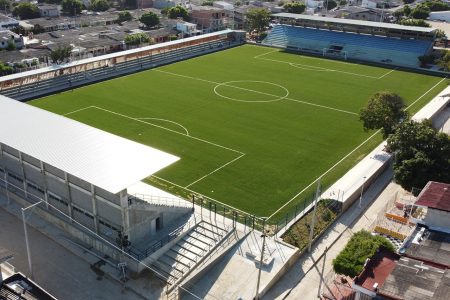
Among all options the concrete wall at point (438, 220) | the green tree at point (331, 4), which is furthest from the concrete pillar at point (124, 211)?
the green tree at point (331, 4)

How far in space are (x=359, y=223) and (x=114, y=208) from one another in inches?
557

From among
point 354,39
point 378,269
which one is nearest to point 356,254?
point 378,269

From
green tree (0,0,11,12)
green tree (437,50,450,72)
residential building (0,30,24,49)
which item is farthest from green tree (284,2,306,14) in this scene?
green tree (0,0,11,12)

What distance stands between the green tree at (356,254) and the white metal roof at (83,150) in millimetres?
9135

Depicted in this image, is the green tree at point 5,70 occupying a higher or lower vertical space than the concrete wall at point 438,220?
lower

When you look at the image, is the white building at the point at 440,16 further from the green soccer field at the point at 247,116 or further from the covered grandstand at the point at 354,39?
the green soccer field at the point at 247,116

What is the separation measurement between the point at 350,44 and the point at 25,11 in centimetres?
6782

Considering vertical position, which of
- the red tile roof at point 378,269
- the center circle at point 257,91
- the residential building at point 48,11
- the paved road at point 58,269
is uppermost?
the residential building at point 48,11

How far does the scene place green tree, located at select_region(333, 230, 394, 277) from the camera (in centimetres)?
2155

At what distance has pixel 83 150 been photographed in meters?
23.8

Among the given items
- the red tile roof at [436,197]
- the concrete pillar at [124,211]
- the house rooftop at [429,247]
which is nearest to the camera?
the house rooftop at [429,247]

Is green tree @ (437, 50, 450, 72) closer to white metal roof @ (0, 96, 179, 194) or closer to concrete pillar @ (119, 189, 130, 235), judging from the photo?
white metal roof @ (0, 96, 179, 194)

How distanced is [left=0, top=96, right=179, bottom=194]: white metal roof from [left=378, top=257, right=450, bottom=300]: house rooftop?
36.0 ft

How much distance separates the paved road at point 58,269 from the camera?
70.1ft
